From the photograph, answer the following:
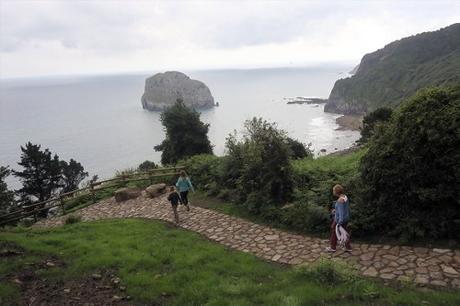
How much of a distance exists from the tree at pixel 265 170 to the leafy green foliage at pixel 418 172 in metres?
3.93

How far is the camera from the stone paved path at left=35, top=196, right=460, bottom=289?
864 centimetres

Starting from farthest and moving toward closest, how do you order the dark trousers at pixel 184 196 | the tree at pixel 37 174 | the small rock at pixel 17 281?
the tree at pixel 37 174 → the dark trousers at pixel 184 196 → the small rock at pixel 17 281

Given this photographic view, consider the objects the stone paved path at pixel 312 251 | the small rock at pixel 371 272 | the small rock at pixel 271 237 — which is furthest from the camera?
the small rock at pixel 271 237

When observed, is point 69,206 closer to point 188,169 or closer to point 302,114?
point 188,169

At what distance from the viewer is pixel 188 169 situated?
908 inches

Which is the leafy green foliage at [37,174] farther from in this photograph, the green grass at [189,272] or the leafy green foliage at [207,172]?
the green grass at [189,272]

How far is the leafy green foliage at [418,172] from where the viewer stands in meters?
9.95

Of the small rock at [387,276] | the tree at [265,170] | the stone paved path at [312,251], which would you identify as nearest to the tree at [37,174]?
the stone paved path at [312,251]

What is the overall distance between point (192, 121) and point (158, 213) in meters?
22.2

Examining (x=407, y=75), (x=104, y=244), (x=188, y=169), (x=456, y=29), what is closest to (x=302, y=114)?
(x=407, y=75)

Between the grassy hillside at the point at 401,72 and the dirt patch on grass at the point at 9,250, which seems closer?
the dirt patch on grass at the point at 9,250

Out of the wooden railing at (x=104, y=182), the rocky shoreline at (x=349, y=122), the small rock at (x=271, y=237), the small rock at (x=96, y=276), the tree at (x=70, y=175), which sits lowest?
the rocky shoreline at (x=349, y=122)

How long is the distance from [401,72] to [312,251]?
168 m

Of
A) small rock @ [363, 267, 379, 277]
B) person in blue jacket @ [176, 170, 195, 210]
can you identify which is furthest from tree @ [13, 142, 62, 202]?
small rock @ [363, 267, 379, 277]
